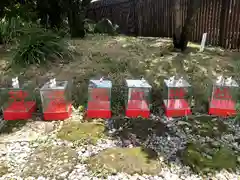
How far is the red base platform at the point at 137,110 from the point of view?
123 inches

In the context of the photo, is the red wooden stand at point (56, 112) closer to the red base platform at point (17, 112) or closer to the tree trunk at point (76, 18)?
the red base platform at point (17, 112)

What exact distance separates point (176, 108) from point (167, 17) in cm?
402

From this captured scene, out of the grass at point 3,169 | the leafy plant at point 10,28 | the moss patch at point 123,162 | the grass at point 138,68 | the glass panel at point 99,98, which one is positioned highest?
the leafy plant at point 10,28

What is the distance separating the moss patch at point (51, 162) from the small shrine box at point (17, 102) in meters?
0.82

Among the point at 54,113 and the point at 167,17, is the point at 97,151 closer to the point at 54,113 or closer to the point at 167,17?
the point at 54,113

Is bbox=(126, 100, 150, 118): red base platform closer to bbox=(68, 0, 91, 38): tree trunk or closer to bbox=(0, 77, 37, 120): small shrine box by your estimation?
bbox=(0, 77, 37, 120): small shrine box

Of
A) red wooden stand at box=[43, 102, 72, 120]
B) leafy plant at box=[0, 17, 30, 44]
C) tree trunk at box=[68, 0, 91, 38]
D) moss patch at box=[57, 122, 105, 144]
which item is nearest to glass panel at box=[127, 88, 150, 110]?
moss patch at box=[57, 122, 105, 144]

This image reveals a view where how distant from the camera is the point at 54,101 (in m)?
3.10

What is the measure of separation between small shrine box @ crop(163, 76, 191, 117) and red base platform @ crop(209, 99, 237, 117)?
0.30m

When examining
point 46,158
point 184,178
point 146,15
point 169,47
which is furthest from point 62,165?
point 146,15

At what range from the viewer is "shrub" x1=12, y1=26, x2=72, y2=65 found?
13.6ft

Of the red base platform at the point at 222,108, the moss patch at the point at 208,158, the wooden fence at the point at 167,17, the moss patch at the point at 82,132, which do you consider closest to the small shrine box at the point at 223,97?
the red base platform at the point at 222,108

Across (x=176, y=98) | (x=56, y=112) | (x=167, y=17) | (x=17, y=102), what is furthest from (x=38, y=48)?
(x=167, y=17)

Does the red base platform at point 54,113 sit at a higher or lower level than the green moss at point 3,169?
higher
